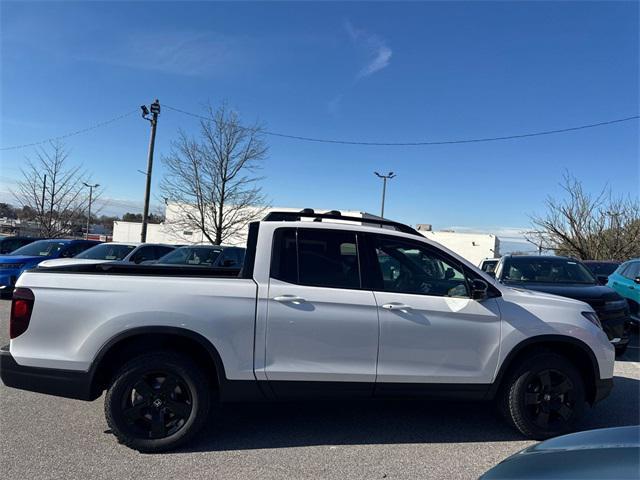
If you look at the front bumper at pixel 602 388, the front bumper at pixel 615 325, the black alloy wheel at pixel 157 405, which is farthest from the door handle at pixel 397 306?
the front bumper at pixel 615 325

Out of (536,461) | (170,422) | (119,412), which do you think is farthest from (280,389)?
(536,461)

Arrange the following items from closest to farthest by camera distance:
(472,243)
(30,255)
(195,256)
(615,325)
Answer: (615,325)
(30,255)
(195,256)
(472,243)

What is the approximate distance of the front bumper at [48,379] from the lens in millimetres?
3621

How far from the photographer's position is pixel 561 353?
4.21 m

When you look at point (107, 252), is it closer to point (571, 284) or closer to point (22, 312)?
point (22, 312)

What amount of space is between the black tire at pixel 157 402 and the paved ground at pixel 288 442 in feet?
0.45

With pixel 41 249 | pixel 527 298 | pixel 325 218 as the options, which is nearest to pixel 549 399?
pixel 527 298

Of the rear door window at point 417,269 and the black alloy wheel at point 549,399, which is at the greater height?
the rear door window at point 417,269

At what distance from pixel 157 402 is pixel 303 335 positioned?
126 cm

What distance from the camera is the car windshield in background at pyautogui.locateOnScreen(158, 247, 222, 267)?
13.0m

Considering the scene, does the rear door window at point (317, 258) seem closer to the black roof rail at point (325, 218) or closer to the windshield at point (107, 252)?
the black roof rail at point (325, 218)

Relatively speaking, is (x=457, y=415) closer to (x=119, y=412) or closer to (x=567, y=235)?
(x=119, y=412)

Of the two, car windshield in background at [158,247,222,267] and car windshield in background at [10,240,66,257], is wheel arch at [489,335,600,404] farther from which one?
car windshield in background at [10,240,66,257]

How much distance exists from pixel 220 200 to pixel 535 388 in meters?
20.2
